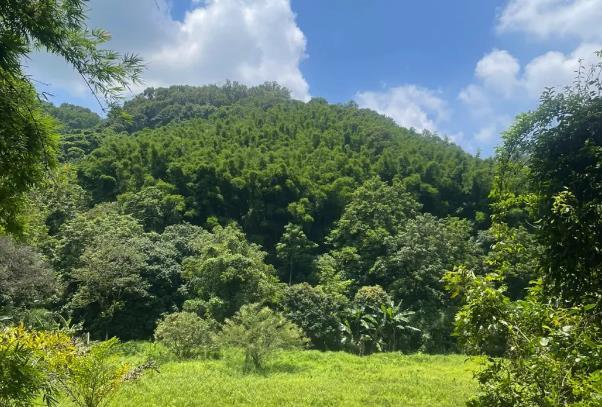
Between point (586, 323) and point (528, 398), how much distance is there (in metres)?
0.39

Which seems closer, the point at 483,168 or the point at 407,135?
the point at 483,168

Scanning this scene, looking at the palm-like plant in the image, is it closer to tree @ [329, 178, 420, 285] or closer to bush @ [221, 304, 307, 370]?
tree @ [329, 178, 420, 285]

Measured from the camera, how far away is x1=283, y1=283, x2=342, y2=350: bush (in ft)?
74.9

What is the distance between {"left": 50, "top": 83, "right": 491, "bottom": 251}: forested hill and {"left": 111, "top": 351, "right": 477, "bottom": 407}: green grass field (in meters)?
17.8

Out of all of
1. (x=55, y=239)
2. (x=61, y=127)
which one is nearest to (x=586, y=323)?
(x=61, y=127)

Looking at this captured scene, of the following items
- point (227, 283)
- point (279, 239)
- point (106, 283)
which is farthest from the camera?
point (279, 239)

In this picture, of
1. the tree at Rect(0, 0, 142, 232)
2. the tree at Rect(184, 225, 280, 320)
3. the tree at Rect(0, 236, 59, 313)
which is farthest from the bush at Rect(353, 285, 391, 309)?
the tree at Rect(0, 0, 142, 232)

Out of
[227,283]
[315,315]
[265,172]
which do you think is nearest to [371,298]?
[315,315]

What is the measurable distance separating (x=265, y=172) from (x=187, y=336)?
21643 millimetres

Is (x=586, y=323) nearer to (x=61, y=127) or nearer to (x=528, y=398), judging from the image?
(x=528, y=398)

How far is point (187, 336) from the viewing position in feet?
55.9

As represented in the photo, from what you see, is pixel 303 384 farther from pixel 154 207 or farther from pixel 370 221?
pixel 154 207

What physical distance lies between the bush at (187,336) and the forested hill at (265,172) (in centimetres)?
1537

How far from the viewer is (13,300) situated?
60.6ft
